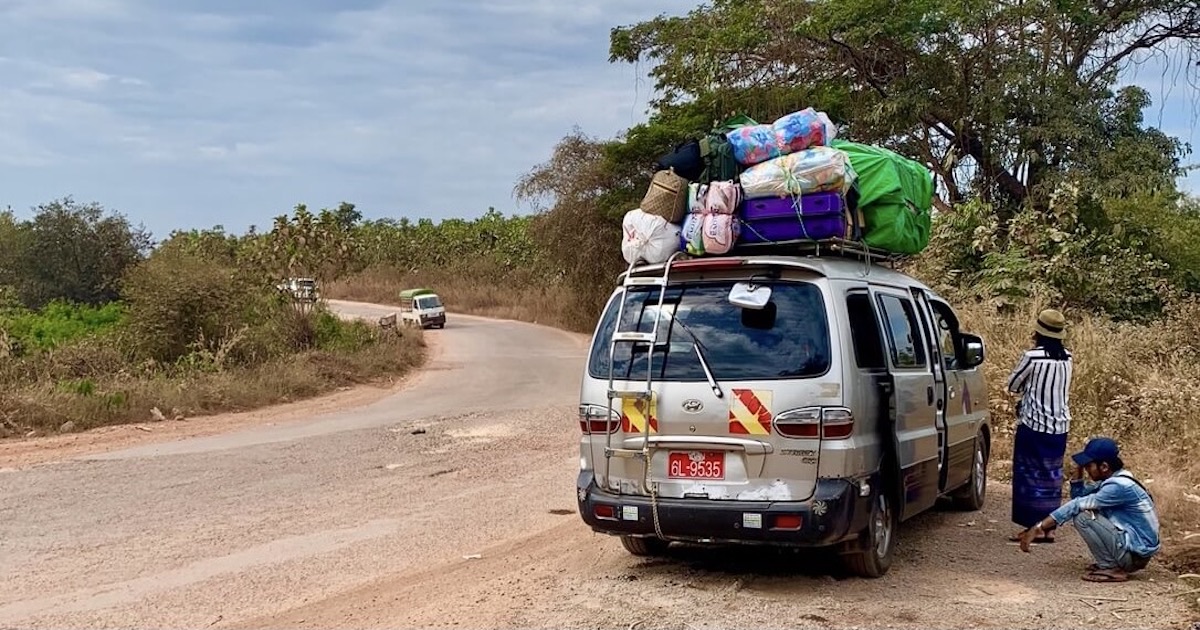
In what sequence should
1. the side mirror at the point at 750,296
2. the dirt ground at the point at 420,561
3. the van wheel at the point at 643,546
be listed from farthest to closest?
the van wheel at the point at 643,546
the side mirror at the point at 750,296
the dirt ground at the point at 420,561

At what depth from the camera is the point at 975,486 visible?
8.59 metres

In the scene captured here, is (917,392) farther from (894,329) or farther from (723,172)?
(723,172)

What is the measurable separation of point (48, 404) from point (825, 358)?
521 inches

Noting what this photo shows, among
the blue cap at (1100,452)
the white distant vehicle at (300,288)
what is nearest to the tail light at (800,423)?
the blue cap at (1100,452)

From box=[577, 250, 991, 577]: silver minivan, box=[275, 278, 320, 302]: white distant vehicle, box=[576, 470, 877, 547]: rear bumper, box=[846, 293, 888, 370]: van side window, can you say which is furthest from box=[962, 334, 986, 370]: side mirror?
box=[275, 278, 320, 302]: white distant vehicle

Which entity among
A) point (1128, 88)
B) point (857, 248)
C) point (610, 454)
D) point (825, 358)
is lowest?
point (610, 454)

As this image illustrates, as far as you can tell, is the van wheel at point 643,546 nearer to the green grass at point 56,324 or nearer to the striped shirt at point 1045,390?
the striped shirt at point 1045,390

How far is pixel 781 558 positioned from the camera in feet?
22.1

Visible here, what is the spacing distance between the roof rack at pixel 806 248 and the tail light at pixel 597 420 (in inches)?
51.6

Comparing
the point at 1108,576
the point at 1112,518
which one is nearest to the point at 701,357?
the point at 1112,518

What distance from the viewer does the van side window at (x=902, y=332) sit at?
6.64 m

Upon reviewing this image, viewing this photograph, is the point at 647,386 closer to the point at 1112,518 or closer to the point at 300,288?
the point at 1112,518

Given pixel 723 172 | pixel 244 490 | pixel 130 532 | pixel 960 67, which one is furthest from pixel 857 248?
pixel 960 67

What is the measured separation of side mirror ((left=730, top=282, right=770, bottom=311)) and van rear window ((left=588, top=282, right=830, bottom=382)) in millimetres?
68
